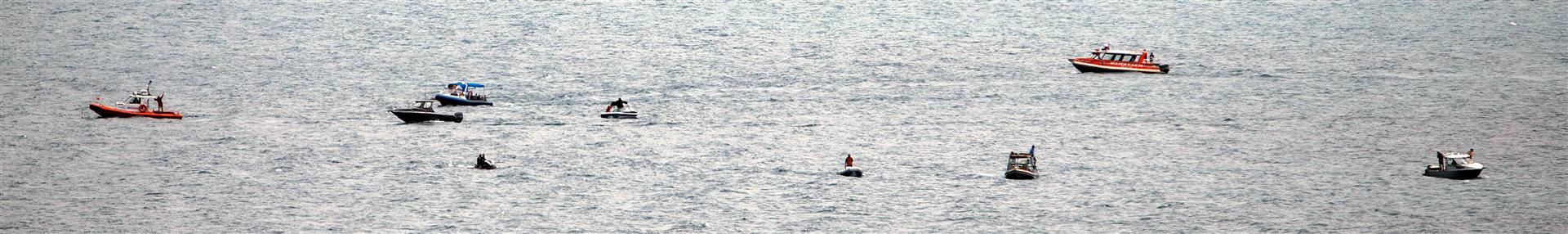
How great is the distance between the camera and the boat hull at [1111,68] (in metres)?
64.1

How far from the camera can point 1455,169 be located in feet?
151

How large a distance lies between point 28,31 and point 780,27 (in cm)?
2721

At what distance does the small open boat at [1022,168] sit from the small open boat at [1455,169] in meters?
8.88

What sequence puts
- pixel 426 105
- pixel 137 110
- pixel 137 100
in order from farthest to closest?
pixel 137 100
pixel 426 105
pixel 137 110

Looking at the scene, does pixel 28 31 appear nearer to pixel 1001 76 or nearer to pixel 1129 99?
pixel 1001 76

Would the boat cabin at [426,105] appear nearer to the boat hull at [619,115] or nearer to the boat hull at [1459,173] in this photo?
the boat hull at [619,115]

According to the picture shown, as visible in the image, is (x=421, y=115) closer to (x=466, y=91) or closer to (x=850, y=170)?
(x=466, y=91)

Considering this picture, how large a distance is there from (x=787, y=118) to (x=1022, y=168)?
10517mm

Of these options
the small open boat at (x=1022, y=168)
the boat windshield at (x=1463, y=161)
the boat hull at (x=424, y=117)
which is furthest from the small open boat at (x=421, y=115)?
the boat windshield at (x=1463, y=161)

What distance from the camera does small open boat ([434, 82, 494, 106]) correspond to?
184 feet

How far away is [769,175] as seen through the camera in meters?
Result: 46.8

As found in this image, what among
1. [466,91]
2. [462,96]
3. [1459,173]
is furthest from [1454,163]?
[466,91]

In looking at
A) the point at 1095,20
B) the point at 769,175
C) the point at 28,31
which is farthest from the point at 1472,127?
the point at 28,31

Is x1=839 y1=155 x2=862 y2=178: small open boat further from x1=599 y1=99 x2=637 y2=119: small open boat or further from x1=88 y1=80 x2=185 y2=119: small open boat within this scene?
x1=88 y1=80 x2=185 y2=119: small open boat
